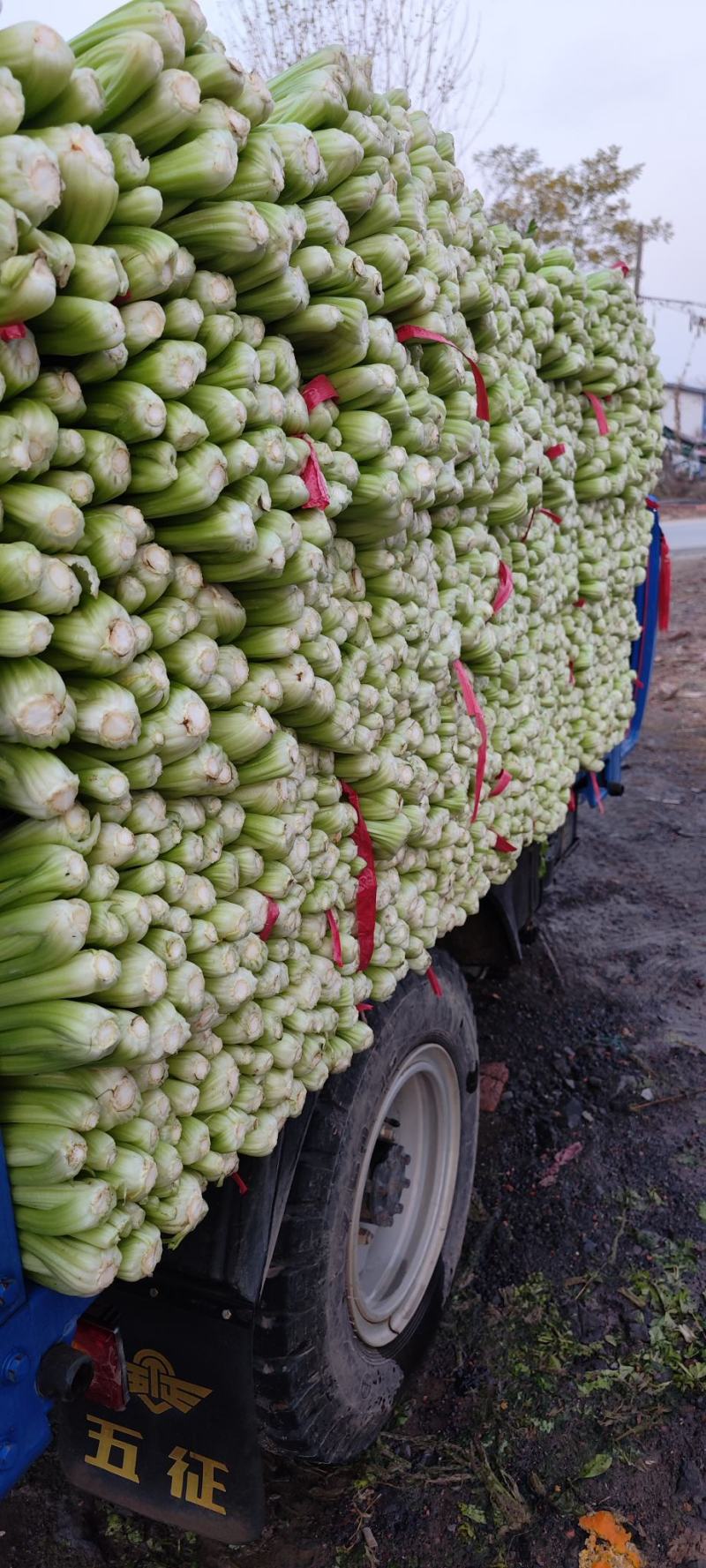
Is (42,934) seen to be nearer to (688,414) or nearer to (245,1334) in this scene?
(245,1334)

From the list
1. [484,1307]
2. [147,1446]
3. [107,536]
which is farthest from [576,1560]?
[107,536]

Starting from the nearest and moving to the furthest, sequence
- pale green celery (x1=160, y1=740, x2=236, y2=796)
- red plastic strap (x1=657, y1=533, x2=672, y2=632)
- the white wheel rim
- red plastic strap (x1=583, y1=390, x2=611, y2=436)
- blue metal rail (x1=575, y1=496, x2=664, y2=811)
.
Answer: pale green celery (x1=160, y1=740, x2=236, y2=796) < the white wheel rim < red plastic strap (x1=583, y1=390, x2=611, y2=436) < blue metal rail (x1=575, y1=496, x2=664, y2=811) < red plastic strap (x1=657, y1=533, x2=672, y2=632)

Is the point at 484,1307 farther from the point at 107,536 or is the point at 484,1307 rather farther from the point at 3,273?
the point at 3,273

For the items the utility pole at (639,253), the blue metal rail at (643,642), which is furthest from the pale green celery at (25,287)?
the utility pole at (639,253)

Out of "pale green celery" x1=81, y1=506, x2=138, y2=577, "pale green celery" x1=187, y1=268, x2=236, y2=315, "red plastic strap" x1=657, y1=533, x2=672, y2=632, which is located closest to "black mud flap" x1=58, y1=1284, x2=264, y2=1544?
"pale green celery" x1=81, y1=506, x2=138, y2=577

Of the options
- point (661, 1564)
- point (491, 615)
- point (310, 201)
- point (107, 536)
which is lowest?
point (661, 1564)

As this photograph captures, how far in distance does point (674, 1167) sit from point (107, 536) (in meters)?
3.19

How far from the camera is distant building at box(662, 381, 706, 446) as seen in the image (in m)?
36.4

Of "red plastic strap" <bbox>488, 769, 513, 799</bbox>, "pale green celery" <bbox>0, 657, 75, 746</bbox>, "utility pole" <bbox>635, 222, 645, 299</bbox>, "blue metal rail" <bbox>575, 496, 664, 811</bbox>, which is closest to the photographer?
"pale green celery" <bbox>0, 657, 75, 746</bbox>

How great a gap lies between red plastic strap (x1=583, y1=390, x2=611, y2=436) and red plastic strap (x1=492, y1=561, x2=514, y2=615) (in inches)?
43.8

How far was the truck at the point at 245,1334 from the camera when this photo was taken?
5.69 feet

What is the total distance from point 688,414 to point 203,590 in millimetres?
44605

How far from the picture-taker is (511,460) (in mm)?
2854

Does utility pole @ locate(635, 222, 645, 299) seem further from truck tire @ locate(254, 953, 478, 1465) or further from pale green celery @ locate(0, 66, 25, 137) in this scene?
pale green celery @ locate(0, 66, 25, 137)
